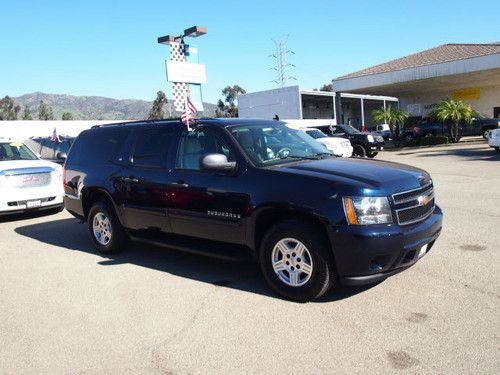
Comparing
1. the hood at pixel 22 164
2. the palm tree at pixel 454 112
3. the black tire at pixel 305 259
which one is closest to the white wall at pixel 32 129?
the hood at pixel 22 164

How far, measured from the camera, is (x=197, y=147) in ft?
18.7

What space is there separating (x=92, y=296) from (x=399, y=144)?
28.8 meters

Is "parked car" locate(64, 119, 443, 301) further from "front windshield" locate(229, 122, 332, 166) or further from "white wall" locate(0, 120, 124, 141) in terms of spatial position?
"white wall" locate(0, 120, 124, 141)

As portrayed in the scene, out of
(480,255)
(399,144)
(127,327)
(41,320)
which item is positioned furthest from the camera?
(399,144)

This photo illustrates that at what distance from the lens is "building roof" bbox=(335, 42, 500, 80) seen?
26.8m

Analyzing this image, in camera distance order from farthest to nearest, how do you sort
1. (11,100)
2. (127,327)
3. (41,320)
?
(11,100)
(41,320)
(127,327)

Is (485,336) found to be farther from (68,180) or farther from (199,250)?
(68,180)

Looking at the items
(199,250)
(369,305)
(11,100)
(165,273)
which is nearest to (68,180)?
(165,273)

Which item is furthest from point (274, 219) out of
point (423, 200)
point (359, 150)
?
point (359, 150)

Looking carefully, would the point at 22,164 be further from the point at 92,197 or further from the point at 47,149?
the point at 47,149

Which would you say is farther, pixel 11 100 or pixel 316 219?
pixel 11 100

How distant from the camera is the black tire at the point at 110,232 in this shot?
6.74m

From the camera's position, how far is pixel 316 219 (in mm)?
4484

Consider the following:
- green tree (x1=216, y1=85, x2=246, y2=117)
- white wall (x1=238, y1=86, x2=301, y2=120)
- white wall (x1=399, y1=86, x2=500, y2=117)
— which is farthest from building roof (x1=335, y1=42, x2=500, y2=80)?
green tree (x1=216, y1=85, x2=246, y2=117)
